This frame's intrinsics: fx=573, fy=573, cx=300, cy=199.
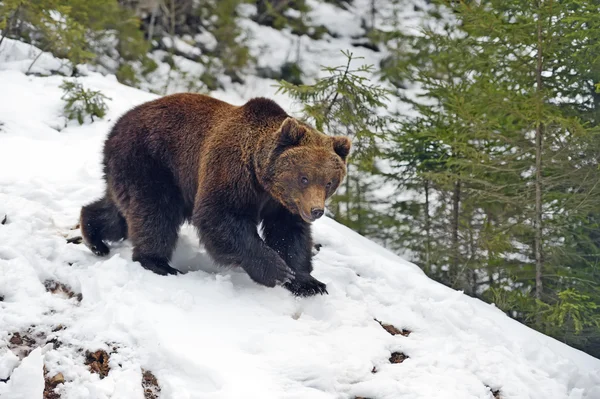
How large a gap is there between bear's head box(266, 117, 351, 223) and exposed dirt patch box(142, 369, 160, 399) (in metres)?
1.83

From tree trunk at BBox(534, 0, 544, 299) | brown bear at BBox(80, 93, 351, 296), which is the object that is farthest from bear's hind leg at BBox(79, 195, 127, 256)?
tree trunk at BBox(534, 0, 544, 299)

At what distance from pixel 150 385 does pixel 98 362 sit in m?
0.42

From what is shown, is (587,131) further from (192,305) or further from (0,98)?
(0,98)

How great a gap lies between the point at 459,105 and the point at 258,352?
5679 mm

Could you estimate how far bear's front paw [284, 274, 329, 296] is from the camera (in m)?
5.18

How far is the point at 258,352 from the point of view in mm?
4242

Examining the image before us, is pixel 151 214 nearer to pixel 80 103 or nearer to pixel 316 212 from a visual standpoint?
pixel 316 212

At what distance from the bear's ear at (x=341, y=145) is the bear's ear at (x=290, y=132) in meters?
0.37

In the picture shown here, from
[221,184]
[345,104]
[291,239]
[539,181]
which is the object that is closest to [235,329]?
[291,239]

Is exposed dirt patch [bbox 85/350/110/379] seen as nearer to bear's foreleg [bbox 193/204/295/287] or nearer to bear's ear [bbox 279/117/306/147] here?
bear's foreleg [bbox 193/204/295/287]

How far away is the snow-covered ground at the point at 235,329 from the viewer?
12.6ft

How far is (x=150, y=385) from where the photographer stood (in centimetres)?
376

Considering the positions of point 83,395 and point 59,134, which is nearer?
point 83,395

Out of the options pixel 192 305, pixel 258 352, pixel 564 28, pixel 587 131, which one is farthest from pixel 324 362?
pixel 564 28
